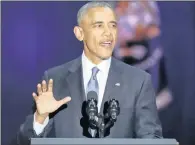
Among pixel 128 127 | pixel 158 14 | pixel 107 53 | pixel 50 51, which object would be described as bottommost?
pixel 128 127

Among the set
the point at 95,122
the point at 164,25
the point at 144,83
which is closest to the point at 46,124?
the point at 95,122

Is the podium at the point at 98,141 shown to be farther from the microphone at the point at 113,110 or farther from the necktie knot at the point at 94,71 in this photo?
the necktie knot at the point at 94,71

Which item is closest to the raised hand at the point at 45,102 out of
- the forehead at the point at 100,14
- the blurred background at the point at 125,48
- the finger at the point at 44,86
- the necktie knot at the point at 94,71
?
the finger at the point at 44,86

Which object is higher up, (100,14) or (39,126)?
(100,14)

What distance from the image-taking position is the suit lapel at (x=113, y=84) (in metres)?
2.33

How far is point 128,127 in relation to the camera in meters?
2.31

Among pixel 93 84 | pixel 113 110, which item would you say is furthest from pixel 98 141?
pixel 93 84

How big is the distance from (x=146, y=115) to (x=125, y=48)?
3.92 ft

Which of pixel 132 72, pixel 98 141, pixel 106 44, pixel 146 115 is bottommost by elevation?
pixel 98 141

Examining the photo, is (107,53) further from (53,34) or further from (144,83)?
(53,34)

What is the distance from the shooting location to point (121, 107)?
2.33 m

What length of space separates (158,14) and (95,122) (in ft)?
5.71

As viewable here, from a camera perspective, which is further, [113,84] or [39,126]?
[113,84]

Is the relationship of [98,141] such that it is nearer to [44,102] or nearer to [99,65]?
[44,102]
